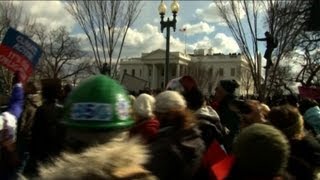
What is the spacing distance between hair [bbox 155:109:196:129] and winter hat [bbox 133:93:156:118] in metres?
0.58

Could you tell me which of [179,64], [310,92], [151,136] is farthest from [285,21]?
[179,64]

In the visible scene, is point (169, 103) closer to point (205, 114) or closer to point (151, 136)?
point (151, 136)

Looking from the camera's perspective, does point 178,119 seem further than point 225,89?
No

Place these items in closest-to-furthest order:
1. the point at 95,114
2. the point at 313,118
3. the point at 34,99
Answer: the point at 95,114
the point at 34,99
the point at 313,118

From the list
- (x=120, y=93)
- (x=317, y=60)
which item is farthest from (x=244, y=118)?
(x=317, y=60)

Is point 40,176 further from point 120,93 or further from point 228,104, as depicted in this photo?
point 228,104

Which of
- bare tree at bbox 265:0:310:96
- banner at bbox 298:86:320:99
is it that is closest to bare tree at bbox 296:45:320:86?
bare tree at bbox 265:0:310:96

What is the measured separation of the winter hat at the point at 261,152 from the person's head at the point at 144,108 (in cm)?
164

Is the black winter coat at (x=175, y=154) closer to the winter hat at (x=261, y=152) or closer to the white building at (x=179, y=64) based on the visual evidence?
the winter hat at (x=261, y=152)

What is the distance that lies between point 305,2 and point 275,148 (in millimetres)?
26698

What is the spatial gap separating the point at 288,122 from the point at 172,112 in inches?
37.4

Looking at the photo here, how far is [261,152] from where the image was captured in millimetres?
3068

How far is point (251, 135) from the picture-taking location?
3.13 meters

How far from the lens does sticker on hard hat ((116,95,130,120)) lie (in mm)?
2520
